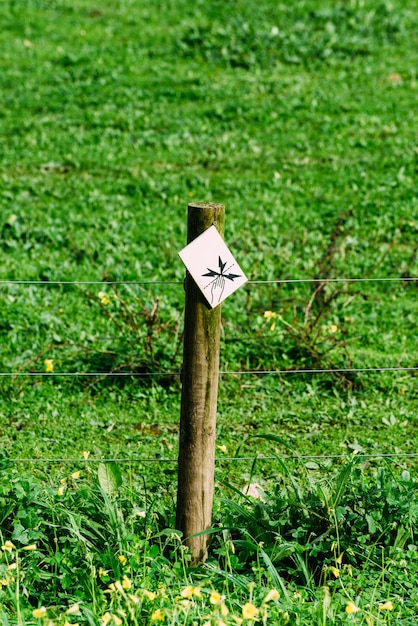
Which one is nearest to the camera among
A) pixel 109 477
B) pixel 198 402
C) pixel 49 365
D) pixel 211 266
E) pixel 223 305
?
pixel 211 266


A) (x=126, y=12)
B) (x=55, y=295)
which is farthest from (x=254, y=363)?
(x=126, y=12)

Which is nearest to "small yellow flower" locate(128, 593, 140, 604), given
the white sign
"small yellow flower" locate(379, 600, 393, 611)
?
"small yellow flower" locate(379, 600, 393, 611)

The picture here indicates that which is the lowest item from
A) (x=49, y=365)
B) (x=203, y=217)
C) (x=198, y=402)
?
(x=49, y=365)

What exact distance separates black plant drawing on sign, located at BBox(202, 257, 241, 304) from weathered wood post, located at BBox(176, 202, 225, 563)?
69mm

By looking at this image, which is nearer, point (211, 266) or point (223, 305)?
point (211, 266)

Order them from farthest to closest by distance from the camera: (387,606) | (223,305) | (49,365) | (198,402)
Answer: (223,305) → (49,365) → (198,402) → (387,606)

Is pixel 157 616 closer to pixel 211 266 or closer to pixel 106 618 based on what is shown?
pixel 106 618

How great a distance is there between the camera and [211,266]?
355 centimetres

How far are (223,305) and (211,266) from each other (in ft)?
10.0

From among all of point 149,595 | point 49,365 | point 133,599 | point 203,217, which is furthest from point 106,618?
point 49,365

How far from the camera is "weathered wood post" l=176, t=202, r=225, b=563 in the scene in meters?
3.62

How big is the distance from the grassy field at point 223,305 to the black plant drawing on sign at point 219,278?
693 mm

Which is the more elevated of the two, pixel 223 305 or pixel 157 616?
pixel 223 305

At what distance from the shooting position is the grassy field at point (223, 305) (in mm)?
3664
